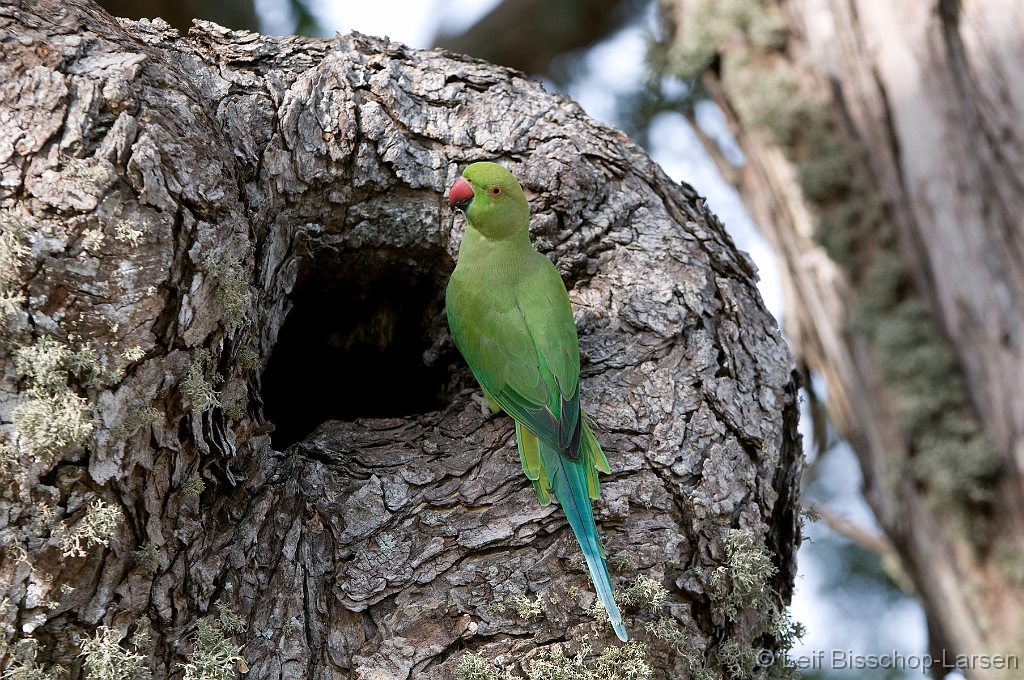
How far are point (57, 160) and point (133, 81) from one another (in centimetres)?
28

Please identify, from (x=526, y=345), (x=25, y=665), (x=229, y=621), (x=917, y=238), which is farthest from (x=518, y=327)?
(x=917, y=238)

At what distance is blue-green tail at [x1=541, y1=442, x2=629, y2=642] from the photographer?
6.84 ft

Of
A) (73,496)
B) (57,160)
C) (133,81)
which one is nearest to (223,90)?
(133,81)

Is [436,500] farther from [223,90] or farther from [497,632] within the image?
[223,90]

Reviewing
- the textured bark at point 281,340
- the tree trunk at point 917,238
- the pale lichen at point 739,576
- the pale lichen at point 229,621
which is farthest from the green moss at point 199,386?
the tree trunk at point 917,238

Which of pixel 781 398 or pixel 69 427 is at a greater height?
pixel 781 398

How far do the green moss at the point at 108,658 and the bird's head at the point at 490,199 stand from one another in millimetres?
1562

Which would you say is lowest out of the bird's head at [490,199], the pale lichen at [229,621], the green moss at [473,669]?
the green moss at [473,669]

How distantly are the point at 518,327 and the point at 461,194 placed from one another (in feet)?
1.55

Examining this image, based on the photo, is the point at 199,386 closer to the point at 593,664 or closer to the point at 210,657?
the point at 210,657

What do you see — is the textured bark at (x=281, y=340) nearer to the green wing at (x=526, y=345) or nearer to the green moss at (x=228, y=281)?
the green moss at (x=228, y=281)

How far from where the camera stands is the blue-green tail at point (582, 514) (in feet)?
6.84

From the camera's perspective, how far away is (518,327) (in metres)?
2.72

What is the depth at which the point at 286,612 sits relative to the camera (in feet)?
7.04
